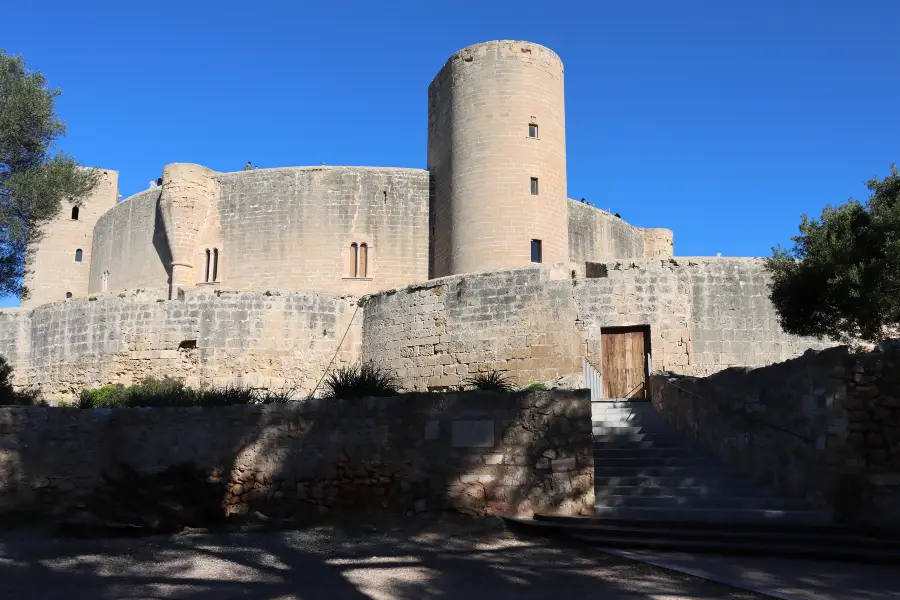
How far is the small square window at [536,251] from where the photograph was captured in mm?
25828

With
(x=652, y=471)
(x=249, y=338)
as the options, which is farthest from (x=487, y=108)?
(x=652, y=471)

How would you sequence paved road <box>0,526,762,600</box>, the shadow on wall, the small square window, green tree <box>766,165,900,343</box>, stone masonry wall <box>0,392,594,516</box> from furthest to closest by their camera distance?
the shadow on wall < the small square window < green tree <box>766,165,900,343</box> < stone masonry wall <box>0,392,594,516</box> < paved road <box>0,526,762,600</box>

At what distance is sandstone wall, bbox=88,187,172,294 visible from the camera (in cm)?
3300

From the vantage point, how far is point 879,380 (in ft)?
26.4

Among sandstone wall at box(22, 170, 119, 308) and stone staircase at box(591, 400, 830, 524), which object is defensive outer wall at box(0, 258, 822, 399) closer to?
stone staircase at box(591, 400, 830, 524)

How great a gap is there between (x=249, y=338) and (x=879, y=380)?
57.5 ft

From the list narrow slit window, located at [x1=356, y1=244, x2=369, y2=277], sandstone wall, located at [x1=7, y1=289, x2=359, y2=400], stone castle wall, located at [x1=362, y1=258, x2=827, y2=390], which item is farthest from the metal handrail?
narrow slit window, located at [x1=356, y1=244, x2=369, y2=277]

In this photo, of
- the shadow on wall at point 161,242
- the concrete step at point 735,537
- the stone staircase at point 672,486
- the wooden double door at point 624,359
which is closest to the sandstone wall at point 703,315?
the wooden double door at point 624,359

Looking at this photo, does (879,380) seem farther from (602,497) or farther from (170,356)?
(170,356)

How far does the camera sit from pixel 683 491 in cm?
930

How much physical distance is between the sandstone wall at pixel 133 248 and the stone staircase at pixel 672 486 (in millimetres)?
25327

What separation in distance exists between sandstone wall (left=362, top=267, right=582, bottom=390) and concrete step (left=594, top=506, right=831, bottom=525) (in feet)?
32.2

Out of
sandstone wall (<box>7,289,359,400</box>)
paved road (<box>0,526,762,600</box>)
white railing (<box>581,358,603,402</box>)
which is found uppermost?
sandstone wall (<box>7,289,359,400</box>)

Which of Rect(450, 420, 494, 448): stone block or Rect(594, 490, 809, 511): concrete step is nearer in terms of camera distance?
Rect(594, 490, 809, 511): concrete step
